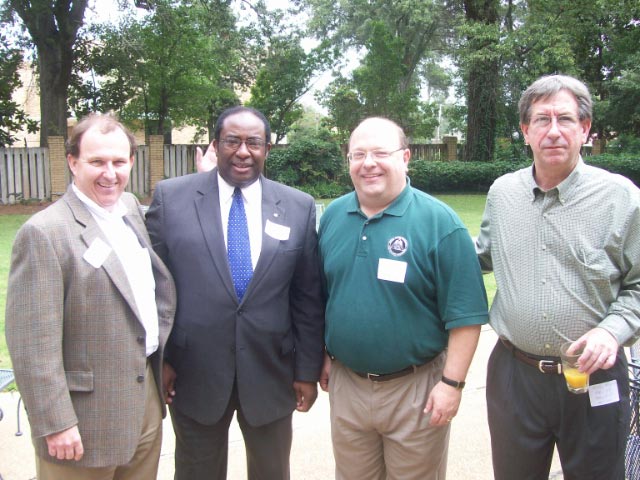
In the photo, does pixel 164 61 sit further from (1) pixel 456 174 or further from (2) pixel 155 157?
(1) pixel 456 174

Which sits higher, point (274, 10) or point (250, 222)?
point (274, 10)

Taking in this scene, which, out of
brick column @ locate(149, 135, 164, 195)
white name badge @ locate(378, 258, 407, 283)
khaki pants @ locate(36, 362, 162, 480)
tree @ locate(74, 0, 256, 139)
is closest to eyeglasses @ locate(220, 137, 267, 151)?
white name badge @ locate(378, 258, 407, 283)

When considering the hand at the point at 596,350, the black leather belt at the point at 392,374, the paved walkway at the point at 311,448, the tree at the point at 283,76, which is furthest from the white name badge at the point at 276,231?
the tree at the point at 283,76

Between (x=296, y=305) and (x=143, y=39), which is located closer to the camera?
(x=296, y=305)

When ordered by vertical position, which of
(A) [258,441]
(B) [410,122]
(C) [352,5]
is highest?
(C) [352,5]

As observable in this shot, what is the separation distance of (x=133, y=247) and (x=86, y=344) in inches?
17.3

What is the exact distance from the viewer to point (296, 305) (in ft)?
9.27

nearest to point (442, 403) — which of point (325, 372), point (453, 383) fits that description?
point (453, 383)

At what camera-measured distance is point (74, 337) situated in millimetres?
2244

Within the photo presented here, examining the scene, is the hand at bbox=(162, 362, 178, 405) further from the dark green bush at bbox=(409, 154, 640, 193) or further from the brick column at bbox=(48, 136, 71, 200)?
the dark green bush at bbox=(409, 154, 640, 193)

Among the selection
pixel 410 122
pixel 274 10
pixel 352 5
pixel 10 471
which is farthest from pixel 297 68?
pixel 10 471

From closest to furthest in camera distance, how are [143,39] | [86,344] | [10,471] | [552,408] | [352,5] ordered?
1. [86,344]
2. [552,408]
3. [10,471]
4. [143,39]
5. [352,5]

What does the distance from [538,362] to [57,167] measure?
18.3 metres

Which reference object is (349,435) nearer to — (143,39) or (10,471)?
(10,471)
